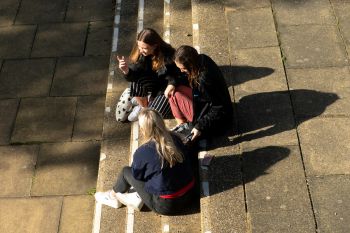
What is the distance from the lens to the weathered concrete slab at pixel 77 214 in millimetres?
5270

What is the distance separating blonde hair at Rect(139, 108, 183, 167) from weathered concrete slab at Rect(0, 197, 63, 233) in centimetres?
171

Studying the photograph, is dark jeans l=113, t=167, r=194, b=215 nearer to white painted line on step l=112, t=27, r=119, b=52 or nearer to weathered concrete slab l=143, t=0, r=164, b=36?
white painted line on step l=112, t=27, r=119, b=52

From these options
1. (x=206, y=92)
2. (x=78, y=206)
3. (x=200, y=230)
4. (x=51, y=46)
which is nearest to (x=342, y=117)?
(x=206, y=92)

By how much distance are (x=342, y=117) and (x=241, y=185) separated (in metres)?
1.25

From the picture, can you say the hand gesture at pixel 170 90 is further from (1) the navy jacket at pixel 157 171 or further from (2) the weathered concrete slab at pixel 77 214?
(2) the weathered concrete slab at pixel 77 214

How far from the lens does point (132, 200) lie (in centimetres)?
484

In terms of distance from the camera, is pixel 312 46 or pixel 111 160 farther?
pixel 312 46

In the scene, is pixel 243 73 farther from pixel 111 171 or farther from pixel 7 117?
pixel 7 117

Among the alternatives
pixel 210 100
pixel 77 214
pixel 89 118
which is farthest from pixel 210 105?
pixel 89 118

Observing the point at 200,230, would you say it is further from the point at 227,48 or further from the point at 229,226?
the point at 227,48

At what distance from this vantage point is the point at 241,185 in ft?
15.1

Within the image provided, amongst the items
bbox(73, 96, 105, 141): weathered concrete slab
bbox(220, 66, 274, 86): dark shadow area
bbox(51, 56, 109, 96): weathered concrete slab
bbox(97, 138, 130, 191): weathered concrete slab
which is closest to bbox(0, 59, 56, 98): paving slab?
bbox(51, 56, 109, 96): weathered concrete slab

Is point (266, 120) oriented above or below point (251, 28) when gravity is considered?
below

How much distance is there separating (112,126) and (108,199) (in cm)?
109
